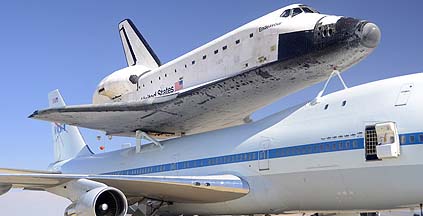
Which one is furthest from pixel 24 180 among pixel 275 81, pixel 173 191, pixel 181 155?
pixel 275 81

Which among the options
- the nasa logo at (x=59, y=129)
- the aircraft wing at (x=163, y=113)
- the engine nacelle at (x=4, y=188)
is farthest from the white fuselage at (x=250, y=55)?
the nasa logo at (x=59, y=129)

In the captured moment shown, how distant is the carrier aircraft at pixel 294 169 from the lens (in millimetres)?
9672

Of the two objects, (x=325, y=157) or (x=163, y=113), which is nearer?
(x=325, y=157)

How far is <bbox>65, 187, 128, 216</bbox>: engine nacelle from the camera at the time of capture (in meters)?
11.3

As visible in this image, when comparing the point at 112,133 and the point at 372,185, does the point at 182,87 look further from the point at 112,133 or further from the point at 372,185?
the point at 372,185

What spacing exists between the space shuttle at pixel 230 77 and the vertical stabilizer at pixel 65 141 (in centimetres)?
420

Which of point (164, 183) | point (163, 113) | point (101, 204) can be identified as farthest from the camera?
point (163, 113)

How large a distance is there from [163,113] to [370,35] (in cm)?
745

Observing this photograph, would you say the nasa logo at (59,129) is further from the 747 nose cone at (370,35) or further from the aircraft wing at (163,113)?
the 747 nose cone at (370,35)

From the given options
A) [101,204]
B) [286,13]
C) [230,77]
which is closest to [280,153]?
[230,77]

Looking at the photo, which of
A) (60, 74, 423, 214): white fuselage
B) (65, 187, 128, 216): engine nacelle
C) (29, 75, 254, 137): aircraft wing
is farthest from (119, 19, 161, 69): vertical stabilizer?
(65, 187, 128, 216): engine nacelle

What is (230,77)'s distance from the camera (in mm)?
13773

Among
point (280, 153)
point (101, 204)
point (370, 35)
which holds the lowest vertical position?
point (101, 204)

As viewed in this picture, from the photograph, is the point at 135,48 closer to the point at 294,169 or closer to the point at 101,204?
the point at 101,204
